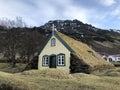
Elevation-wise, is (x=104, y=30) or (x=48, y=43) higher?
(x=104, y=30)

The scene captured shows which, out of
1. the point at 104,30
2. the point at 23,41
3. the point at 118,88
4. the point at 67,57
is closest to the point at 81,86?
the point at 118,88

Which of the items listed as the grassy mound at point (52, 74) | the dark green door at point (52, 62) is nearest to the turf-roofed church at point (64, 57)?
the dark green door at point (52, 62)

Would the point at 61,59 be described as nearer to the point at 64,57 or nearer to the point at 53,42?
the point at 64,57

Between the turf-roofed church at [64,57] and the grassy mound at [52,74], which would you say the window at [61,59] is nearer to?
the turf-roofed church at [64,57]

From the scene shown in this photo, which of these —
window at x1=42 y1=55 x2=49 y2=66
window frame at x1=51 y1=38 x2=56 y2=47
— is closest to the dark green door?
window at x1=42 y1=55 x2=49 y2=66

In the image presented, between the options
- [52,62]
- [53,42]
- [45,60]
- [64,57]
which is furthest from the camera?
[45,60]

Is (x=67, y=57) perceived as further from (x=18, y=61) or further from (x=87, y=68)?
(x=18, y=61)

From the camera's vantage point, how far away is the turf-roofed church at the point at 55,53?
3644 centimetres

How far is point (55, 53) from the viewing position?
37.9 m

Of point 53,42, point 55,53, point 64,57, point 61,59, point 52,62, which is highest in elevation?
point 53,42

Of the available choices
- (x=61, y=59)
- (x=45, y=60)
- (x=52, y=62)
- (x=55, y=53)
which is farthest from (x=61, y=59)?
(x=45, y=60)

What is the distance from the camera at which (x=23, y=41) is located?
57781 millimetres

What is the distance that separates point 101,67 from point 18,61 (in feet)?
82.0

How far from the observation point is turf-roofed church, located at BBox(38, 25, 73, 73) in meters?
36.4
